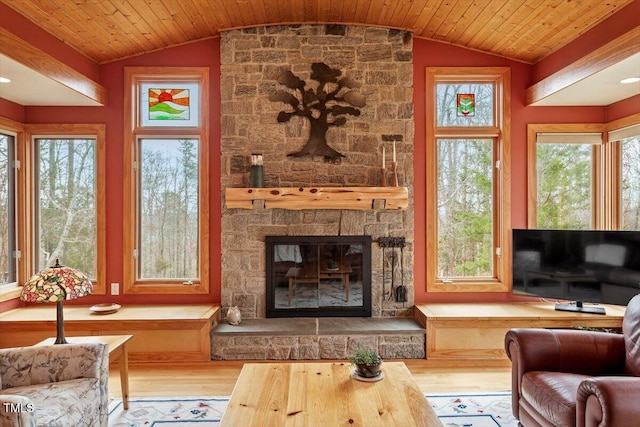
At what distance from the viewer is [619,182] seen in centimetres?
451

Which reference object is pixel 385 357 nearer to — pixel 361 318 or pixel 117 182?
pixel 361 318

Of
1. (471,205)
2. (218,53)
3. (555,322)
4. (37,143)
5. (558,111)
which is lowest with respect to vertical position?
(555,322)

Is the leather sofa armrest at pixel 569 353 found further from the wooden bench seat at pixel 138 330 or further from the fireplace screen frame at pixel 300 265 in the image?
the wooden bench seat at pixel 138 330

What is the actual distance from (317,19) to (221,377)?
3.45 m

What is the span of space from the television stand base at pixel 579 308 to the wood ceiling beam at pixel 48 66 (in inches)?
191

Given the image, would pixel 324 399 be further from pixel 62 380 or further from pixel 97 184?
pixel 97 184

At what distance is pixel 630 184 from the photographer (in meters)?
4.40

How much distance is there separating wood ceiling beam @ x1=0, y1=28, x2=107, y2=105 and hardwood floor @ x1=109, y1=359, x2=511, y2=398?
2.54 m

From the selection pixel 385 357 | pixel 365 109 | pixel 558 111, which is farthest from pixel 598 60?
pixel 385 357

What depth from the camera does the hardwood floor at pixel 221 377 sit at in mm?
3549

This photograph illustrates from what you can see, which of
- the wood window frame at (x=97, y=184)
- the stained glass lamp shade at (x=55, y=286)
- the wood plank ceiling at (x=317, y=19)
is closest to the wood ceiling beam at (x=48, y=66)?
the wood plank ceiling at (x=317, y=19)

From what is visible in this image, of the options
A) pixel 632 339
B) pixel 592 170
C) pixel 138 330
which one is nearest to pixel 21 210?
pixel 138 330

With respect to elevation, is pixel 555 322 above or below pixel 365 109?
below

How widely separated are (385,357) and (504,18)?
10.4ft
